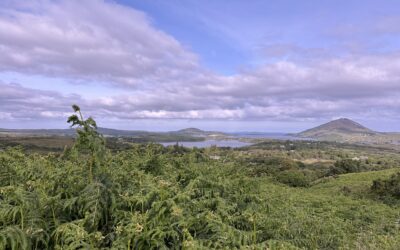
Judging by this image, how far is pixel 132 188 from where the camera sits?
3.80m

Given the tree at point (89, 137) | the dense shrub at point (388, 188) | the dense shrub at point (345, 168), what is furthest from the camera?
the dense shrub at point (345, 168)

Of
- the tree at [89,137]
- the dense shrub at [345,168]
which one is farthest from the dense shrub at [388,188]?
the tree at [89,137]

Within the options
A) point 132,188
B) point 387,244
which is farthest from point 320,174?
point 132,188

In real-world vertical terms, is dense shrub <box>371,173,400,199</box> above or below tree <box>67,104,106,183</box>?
below

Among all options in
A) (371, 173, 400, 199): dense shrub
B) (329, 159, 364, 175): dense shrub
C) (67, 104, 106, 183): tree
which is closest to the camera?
(67, 104, 106, 183): tree

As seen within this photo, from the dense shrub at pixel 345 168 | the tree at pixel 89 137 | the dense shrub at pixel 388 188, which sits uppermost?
the tree at pixel 89 137

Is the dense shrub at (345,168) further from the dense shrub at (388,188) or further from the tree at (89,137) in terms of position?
the tree at (89,137)

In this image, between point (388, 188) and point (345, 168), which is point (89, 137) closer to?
point (388, 188)

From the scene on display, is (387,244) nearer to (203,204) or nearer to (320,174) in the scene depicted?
(203,204)

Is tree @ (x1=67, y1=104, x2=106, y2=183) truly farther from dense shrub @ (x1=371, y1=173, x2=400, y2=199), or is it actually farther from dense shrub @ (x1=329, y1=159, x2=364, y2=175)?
dense shrub @ (x1=329, y1=159, x2=364, y2=175)

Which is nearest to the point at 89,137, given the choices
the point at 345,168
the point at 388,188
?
the point at 388,188

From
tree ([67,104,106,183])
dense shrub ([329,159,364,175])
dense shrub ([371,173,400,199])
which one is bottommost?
dense shrub ([329,159,364,175])

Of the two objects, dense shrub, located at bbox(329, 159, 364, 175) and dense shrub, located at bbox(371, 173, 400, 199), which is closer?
dense shrub, located at bbox(371, 173, 400, 199)

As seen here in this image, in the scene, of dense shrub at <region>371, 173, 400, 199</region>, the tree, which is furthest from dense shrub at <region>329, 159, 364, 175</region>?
the tree
